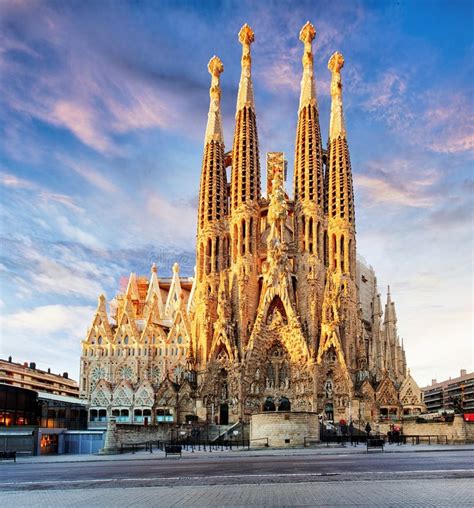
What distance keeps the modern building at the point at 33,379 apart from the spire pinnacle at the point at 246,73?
6198cm

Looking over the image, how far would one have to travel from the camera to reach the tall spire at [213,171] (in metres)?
96.9

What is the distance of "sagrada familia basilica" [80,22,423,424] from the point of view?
85.3 meters

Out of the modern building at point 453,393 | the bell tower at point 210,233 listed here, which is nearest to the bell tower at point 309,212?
the bell tower at point 210,233

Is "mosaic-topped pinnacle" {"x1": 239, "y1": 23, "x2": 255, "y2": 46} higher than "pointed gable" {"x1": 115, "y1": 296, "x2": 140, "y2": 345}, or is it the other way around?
"mosaic-topped pinnacle" {"x1": 239, "y1": 23, "x2": 255, "y2": 46}

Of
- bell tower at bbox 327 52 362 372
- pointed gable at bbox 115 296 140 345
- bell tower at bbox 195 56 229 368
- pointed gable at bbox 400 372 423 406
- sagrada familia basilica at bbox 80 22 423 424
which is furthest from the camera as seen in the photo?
pointed gable at bbox 115 296 140 345

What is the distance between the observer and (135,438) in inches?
2304

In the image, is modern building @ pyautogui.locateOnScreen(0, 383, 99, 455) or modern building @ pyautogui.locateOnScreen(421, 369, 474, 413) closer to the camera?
modern building @ pyautogui.locateOnScreen(0, 383, 99, 455)

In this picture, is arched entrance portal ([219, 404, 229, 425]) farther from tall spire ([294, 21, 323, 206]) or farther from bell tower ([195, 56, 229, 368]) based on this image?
tall spire ([294, 21, 323, 206])

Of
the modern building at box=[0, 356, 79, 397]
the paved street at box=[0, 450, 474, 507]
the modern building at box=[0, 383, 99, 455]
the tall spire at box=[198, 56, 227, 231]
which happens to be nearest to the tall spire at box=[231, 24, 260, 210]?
the tall spire at box=[198, 56, 227, 231]

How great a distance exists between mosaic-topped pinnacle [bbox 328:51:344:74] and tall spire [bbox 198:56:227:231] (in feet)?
59.6

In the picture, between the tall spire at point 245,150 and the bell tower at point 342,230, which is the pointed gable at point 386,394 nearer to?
A: the bell tower at point 342,230

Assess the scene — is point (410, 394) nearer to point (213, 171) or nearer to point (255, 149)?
point (255, 149)

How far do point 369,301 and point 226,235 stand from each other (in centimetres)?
3606

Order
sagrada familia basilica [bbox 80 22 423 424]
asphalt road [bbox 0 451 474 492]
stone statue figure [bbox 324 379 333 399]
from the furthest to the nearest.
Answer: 1. sagrada familia basilica [bbox 80 22 423 424]
2. stone statue figure [bbox 324 379 333 399]
3. asphalt road [bbox 0 451 474 492]
